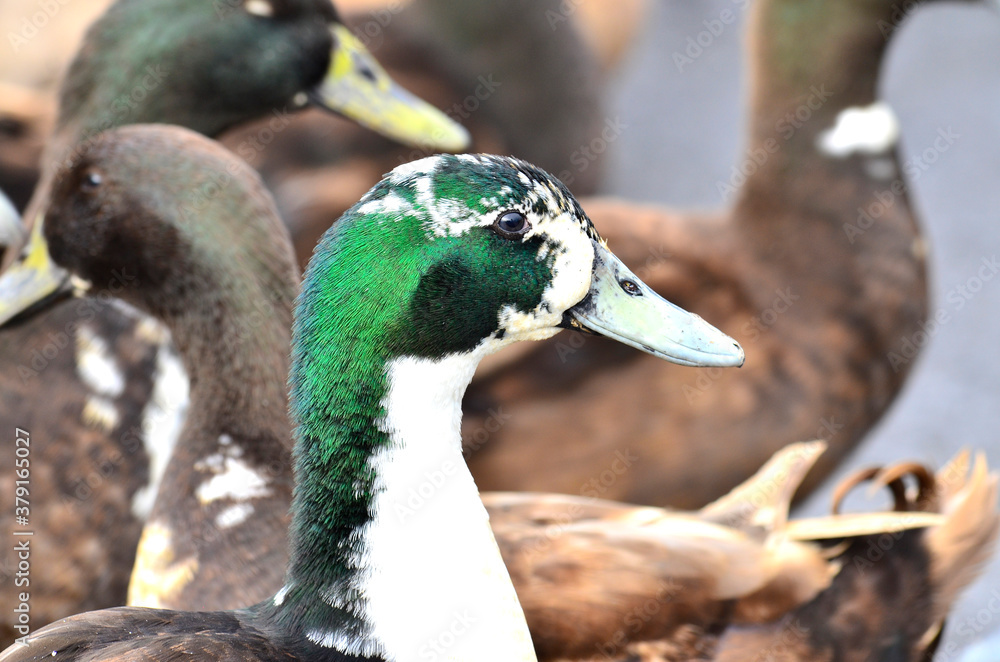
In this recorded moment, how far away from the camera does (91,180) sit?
6.33ft

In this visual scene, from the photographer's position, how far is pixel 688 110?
532cm

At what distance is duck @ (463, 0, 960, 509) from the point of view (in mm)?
2842

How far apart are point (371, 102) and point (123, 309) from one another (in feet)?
2.34

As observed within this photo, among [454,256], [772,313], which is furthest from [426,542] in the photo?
[772,313]

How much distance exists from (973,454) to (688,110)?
2.36m

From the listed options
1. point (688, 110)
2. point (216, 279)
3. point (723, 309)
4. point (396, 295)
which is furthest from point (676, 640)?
point (688, 110)

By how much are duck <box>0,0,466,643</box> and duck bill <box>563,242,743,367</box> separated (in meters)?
0.93

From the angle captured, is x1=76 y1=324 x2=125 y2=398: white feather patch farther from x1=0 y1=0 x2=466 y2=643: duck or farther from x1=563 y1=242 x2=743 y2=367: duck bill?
x1=563 y1=242 x2=743 y2=367: duck bill

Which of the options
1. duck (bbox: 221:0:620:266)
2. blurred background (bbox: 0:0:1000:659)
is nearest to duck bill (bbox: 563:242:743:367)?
blurred background (bbox: 0:0:1000:659)

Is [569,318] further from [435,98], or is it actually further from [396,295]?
[435,98]

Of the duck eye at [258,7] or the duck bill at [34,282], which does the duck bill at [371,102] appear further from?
the duck bill at [34,282]

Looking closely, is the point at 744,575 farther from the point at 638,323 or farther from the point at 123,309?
the point at 123,309

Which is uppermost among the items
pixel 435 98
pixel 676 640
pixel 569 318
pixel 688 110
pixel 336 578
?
pixel 569 318

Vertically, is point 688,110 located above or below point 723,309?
below
